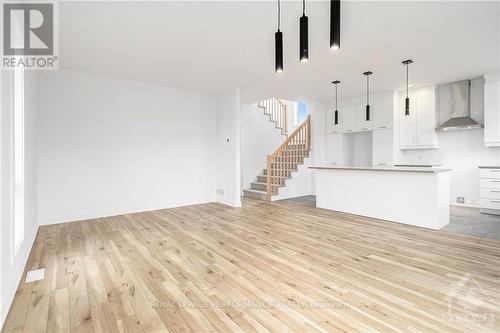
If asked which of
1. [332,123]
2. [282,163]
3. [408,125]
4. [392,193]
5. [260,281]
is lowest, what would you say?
[260,281]

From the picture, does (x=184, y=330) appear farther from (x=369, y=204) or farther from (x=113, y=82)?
(x=113, y=82)

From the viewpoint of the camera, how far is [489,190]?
4.78m

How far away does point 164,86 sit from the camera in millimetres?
5508

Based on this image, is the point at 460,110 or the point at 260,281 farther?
the point at 460,110

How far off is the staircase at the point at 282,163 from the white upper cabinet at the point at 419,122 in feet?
8.03

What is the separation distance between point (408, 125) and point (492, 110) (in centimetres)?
149

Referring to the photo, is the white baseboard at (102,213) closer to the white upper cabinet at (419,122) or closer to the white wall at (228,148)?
the white wall at (228,148)

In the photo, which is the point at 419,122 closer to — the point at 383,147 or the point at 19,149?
the point at 383,147

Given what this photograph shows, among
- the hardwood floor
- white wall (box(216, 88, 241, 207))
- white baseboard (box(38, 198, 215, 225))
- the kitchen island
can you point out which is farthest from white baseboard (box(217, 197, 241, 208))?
the kitchen island

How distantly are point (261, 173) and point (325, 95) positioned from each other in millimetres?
3008

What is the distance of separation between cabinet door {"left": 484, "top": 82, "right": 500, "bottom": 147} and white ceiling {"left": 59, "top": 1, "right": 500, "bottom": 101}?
14.7 inches

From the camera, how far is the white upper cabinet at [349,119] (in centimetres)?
671

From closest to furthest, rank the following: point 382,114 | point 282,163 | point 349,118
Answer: point 382,114, point 349,118, point 282,163

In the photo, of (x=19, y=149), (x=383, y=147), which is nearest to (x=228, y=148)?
(x=19, y=149)
